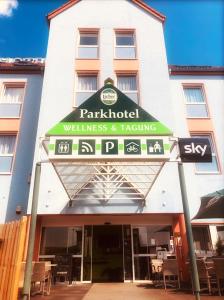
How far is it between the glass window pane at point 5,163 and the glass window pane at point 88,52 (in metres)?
6.72

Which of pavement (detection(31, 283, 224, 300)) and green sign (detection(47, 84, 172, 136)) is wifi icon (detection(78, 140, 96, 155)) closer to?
green sign (detection(47, 84, 172, 136))

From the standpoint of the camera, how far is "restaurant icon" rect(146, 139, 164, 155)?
593 centimetres

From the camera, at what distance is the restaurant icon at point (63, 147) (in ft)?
19.2

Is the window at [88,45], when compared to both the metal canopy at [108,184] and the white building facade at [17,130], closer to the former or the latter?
the white building facade at [17,130]

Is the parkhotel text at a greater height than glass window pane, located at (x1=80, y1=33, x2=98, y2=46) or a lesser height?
lesser

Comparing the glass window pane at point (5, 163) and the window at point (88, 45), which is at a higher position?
the window at point (88, 45)

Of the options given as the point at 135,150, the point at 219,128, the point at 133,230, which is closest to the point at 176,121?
the point at 219,128

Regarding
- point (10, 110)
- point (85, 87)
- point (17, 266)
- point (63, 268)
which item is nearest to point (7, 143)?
point (10, 110)

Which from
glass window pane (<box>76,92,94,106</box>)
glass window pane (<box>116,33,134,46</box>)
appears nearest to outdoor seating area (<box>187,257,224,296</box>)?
glass window pane (<box>76,92,94,106</box>)

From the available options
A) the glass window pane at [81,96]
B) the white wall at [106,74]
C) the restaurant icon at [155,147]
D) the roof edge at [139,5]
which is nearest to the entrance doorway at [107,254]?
the white wall at [106,74]

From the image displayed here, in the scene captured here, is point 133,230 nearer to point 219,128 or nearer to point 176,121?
point 176,121

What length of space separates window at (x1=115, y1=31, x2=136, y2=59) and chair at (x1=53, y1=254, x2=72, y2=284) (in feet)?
34.9

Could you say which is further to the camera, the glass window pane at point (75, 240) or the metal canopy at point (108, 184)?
the glass window pane at point (75, 240)

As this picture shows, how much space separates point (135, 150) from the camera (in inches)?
233
